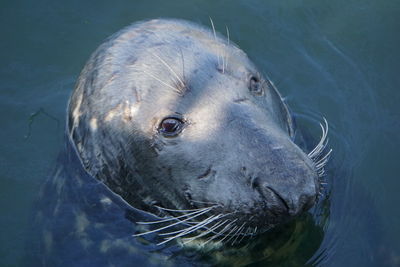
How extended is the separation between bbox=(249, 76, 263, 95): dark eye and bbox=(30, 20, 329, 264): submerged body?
12 millimetres

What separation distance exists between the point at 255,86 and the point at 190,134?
76 centimetres

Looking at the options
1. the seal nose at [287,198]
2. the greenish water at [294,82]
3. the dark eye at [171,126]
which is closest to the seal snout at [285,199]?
the seal nose at [287,198]

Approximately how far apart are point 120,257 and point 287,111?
2033mm

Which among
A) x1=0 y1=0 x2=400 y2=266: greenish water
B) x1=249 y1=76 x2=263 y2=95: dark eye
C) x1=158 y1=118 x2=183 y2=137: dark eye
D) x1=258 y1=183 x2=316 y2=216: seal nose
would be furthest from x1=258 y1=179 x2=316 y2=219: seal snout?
x1=0 y1=0 x2=400 y2=266: greenish water

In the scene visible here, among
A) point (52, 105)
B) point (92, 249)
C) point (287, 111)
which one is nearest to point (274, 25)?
point (287, 111)

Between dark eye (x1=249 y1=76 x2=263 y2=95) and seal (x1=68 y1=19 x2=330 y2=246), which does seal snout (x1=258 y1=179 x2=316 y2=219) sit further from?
dark eye (x1=249 y1=76 x2=263 y2=95)

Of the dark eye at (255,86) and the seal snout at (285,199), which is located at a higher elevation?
the dark eye at (255,86)

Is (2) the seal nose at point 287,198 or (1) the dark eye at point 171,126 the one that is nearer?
(2) the seal nose at point 287,198

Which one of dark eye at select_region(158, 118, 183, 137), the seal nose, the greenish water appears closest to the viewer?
the seal nose

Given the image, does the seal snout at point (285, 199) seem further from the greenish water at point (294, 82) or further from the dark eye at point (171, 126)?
the greenish water at point (294, 82)

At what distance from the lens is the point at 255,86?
495 cm

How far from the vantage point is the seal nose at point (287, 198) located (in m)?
3.99

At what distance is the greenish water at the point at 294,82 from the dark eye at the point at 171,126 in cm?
144

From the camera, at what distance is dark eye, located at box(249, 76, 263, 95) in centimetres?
489
